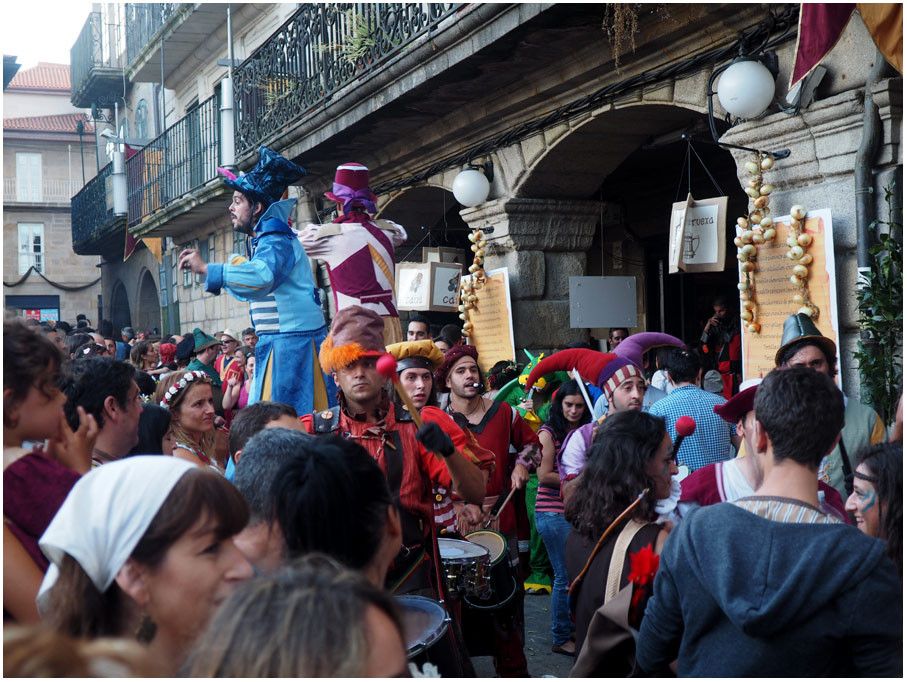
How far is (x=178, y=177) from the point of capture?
62.9 ft

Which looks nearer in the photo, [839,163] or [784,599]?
[784,599]

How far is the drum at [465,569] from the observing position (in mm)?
3652

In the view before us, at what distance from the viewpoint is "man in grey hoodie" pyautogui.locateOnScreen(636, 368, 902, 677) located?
2166 mm

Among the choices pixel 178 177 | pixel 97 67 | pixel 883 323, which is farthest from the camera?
pixel 97 67

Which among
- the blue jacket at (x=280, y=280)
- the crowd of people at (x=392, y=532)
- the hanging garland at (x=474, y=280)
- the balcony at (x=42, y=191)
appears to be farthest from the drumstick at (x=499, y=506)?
the balcony at (x=42, y=191)

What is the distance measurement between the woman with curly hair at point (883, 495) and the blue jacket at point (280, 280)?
3153mm

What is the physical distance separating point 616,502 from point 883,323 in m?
2.65

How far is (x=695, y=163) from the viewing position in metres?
11.4

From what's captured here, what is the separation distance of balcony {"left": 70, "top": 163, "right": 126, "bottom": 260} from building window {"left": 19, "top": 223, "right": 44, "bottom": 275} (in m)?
8.46

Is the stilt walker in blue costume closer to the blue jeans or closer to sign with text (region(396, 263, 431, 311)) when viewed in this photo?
the blue jeans

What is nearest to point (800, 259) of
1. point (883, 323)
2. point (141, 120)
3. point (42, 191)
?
point (883, 323)

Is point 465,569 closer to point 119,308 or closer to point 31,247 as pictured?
point 119,308

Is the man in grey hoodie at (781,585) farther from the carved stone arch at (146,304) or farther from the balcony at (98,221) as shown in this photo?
the carved stone arch at (146,304)

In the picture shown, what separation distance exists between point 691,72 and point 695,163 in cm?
451
